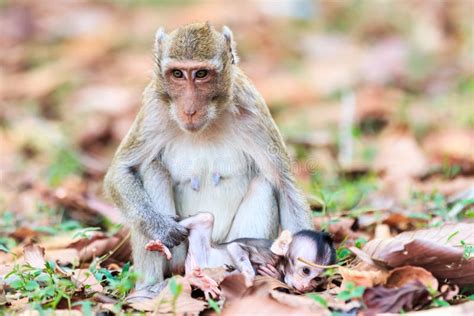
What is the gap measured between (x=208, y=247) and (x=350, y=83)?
9155 millimetres

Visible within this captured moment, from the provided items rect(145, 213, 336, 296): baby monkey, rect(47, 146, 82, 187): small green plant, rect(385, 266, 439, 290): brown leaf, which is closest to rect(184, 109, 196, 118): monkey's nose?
rect(145, 213, 336, 296): baby monkey

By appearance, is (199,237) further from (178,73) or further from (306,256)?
(178,73)

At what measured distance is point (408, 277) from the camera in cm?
535

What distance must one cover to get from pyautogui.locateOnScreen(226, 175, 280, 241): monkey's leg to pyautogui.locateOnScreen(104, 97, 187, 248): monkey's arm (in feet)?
1.80

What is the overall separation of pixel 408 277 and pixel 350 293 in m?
0.50

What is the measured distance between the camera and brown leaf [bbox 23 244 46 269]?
20.5 feet

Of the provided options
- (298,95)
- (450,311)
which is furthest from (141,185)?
(298,95)

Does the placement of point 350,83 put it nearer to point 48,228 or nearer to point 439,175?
point 439,175

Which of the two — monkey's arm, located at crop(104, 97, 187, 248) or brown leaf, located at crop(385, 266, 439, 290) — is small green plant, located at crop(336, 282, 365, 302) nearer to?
brown leaf, located at crop(385, 266, 439, 290)

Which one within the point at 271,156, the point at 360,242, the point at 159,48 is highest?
the point at 159,48

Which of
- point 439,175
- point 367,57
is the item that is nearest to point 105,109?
point 367,57

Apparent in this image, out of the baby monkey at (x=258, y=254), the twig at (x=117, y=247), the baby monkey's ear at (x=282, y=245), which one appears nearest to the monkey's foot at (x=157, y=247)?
the baby monkey at (x=258, y=254)

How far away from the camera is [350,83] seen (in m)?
15.0

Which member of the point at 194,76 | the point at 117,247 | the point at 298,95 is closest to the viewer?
the point at 194,76
